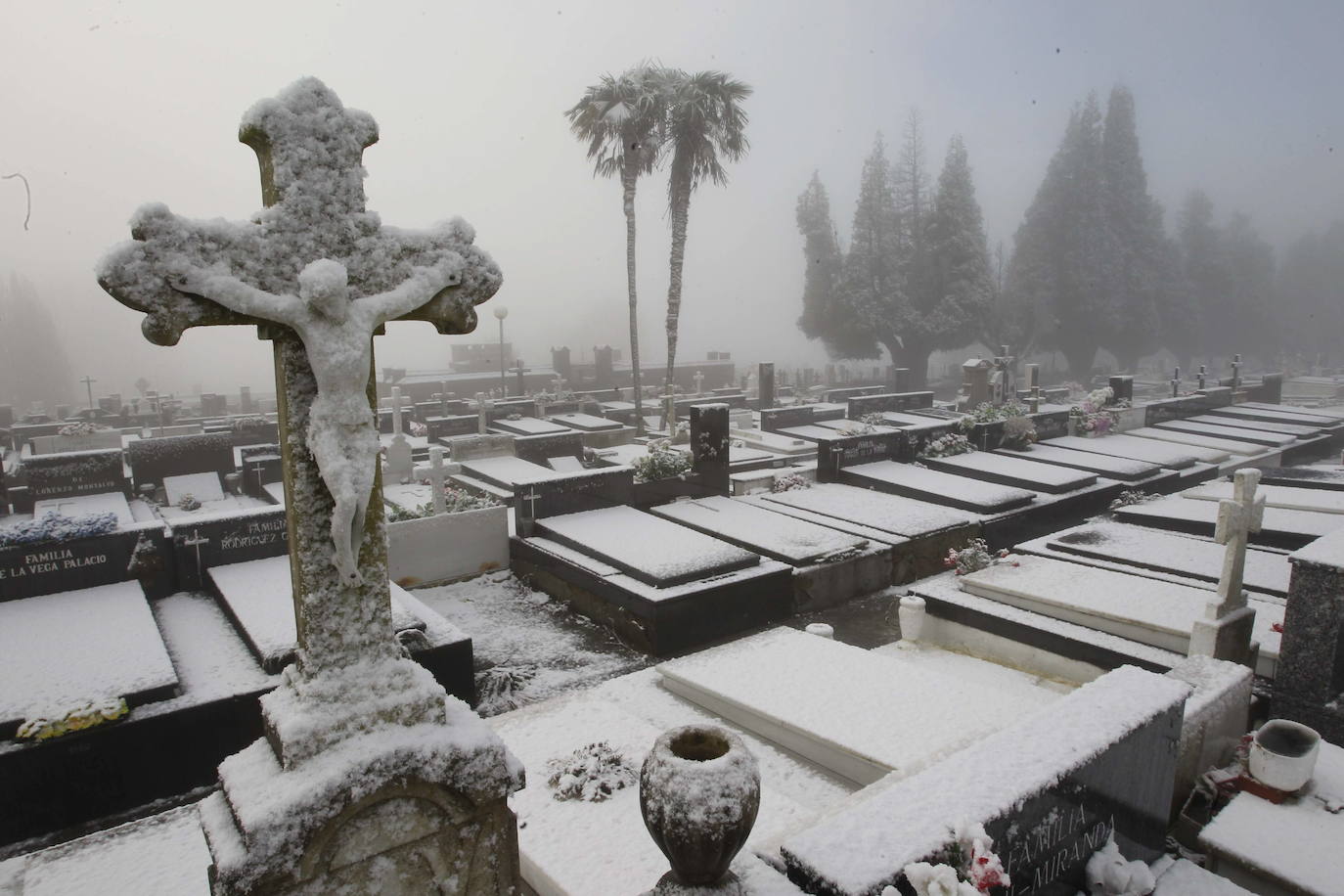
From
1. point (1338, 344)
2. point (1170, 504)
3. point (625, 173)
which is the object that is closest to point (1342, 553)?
point (1170, 504)

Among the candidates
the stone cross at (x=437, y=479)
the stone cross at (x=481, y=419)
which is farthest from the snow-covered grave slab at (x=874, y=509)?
the stone cross at (x=481, y=419)

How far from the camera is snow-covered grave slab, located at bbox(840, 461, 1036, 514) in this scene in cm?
1172

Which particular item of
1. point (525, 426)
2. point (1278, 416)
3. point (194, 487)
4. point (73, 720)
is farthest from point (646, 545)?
point (1278, 416)

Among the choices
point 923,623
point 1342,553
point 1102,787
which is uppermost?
point 1342,553

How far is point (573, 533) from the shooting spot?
9953 mm

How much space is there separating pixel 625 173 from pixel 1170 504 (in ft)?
53.5

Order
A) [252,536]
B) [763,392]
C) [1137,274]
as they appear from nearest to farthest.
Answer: [252,536] < [763,392] < [1137,274]

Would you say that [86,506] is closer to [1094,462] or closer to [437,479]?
[437,479]

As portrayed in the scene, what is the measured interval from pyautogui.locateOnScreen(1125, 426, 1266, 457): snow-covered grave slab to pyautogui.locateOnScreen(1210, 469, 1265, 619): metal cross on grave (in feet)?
42.8

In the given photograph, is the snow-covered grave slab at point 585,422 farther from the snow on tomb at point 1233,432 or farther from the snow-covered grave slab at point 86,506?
the snow on tomb at point 1233,432

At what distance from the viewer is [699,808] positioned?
2338 millimetres

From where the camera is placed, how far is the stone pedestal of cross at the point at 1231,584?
19.2 feet

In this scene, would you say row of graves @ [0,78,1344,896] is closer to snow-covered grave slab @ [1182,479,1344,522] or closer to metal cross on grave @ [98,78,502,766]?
metal cross on grave @ [98,78,502,766]

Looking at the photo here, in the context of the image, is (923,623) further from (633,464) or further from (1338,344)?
(1338,344)
